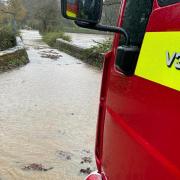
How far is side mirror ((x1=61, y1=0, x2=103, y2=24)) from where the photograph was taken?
1.81 m

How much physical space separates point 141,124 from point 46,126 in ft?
15.7

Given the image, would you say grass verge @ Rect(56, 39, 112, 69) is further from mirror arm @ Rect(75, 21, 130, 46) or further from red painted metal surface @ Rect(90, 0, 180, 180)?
mirror arm @ Rect(75, 21, 130, 46)

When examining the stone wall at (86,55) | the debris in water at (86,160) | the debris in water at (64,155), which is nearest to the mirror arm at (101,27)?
the debris in water at (86,160)

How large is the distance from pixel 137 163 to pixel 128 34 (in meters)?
0.66

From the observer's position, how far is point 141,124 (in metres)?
1.81

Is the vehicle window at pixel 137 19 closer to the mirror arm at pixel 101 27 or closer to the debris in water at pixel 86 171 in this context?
the mirror arm at pixel 101 27

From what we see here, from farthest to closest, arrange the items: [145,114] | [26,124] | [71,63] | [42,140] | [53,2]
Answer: [53,2] → [71,63] → [26,124] → [42,140] → [145,114]

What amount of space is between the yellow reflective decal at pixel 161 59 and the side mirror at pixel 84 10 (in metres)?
0.25

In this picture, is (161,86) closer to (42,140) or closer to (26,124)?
(42,140)

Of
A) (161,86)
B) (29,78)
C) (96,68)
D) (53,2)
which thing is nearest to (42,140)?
(161,86)

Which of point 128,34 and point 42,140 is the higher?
point 128,34

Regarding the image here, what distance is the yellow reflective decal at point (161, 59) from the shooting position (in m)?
1.51

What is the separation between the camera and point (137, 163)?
184cm

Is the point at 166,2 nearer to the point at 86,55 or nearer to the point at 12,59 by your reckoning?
the point at 12,59
